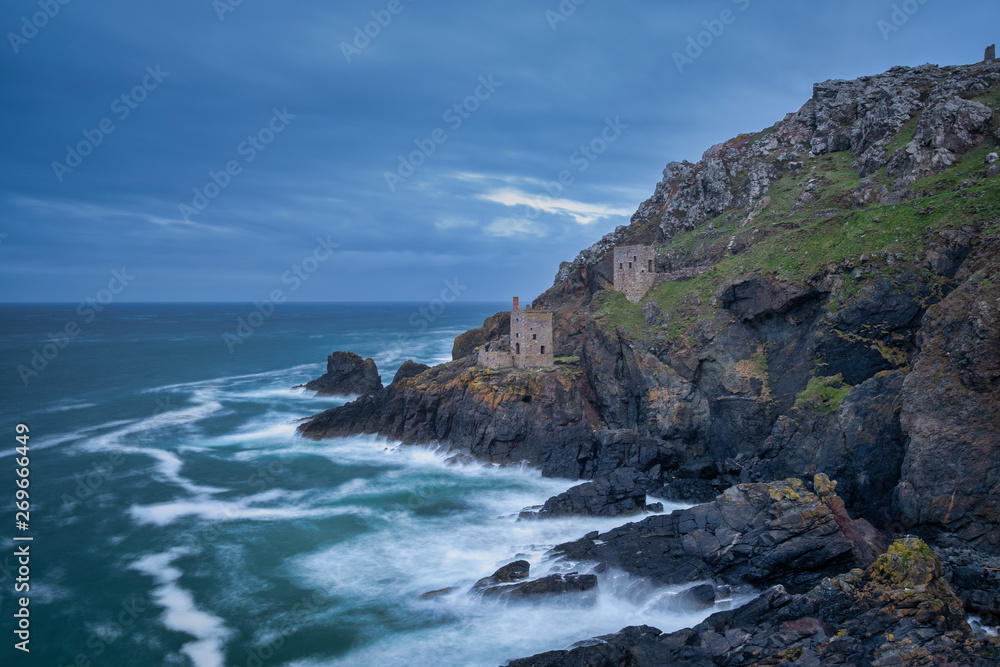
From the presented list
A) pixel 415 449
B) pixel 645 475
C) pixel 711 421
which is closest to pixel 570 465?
pixel 645 475

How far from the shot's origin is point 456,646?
19.5 m

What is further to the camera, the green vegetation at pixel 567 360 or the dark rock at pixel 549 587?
the green vegetation at pixel 567 360

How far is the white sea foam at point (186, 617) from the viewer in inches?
785

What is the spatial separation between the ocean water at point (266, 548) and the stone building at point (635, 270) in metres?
15.8

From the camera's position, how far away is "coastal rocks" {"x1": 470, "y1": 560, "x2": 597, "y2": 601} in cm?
2139

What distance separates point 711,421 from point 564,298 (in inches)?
959

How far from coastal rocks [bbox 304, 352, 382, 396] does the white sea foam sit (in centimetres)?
3236

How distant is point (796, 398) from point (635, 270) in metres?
15.9

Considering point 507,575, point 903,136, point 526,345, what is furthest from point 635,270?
point 507,575

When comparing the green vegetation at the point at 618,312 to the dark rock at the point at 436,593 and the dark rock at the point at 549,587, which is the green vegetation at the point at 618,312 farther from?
the dark rock at the point at 436,593

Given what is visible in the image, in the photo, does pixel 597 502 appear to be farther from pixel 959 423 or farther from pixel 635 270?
pixel 635 270

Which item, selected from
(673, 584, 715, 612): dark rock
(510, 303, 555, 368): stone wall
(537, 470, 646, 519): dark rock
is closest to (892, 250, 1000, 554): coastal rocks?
(673, 584, 715, 612): dark rock

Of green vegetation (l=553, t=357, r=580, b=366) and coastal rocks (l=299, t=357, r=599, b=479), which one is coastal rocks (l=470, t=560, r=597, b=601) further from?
green vegetation (l=553, t=357, r=580, b=366)

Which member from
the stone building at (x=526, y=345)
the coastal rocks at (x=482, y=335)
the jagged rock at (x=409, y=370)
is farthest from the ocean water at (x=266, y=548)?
the coastal rocks at (x=482, y=335)
